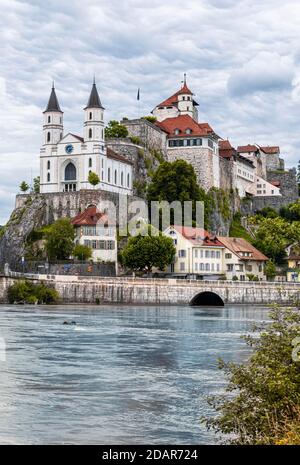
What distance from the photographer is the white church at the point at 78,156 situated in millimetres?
107500

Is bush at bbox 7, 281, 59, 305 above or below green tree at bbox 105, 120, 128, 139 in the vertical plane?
below

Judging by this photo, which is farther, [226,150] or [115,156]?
[226,150]

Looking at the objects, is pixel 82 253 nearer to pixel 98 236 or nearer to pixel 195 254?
pixel 98 236

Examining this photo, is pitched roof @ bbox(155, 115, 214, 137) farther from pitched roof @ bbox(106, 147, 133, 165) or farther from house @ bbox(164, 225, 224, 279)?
house @ bbox(164, 225, 224, 279)

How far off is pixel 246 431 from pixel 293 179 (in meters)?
139

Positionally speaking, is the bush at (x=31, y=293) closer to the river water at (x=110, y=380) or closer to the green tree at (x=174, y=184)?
the green tree at (x=174, y=184)

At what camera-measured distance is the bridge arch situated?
89062 millimetres

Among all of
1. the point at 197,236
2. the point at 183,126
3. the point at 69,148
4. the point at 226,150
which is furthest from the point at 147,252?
the point at 226,150

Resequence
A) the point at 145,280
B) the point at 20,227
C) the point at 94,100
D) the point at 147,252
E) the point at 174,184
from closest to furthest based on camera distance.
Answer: the point at 145,280, the point at 147,252, the point at 20,227, the point at 174,184, the point at 94,100

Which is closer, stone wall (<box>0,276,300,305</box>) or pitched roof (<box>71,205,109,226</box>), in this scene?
stone wall (<box>0,276,300,305</box>)

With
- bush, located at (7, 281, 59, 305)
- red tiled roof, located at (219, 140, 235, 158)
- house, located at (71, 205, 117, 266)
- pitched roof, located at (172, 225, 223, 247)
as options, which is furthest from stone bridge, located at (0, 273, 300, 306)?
red tiled roof, located at (219, 140, 235, 158)

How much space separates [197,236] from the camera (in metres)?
102

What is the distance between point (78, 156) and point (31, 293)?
86.9 feet

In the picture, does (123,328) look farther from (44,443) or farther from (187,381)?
(44,443)
